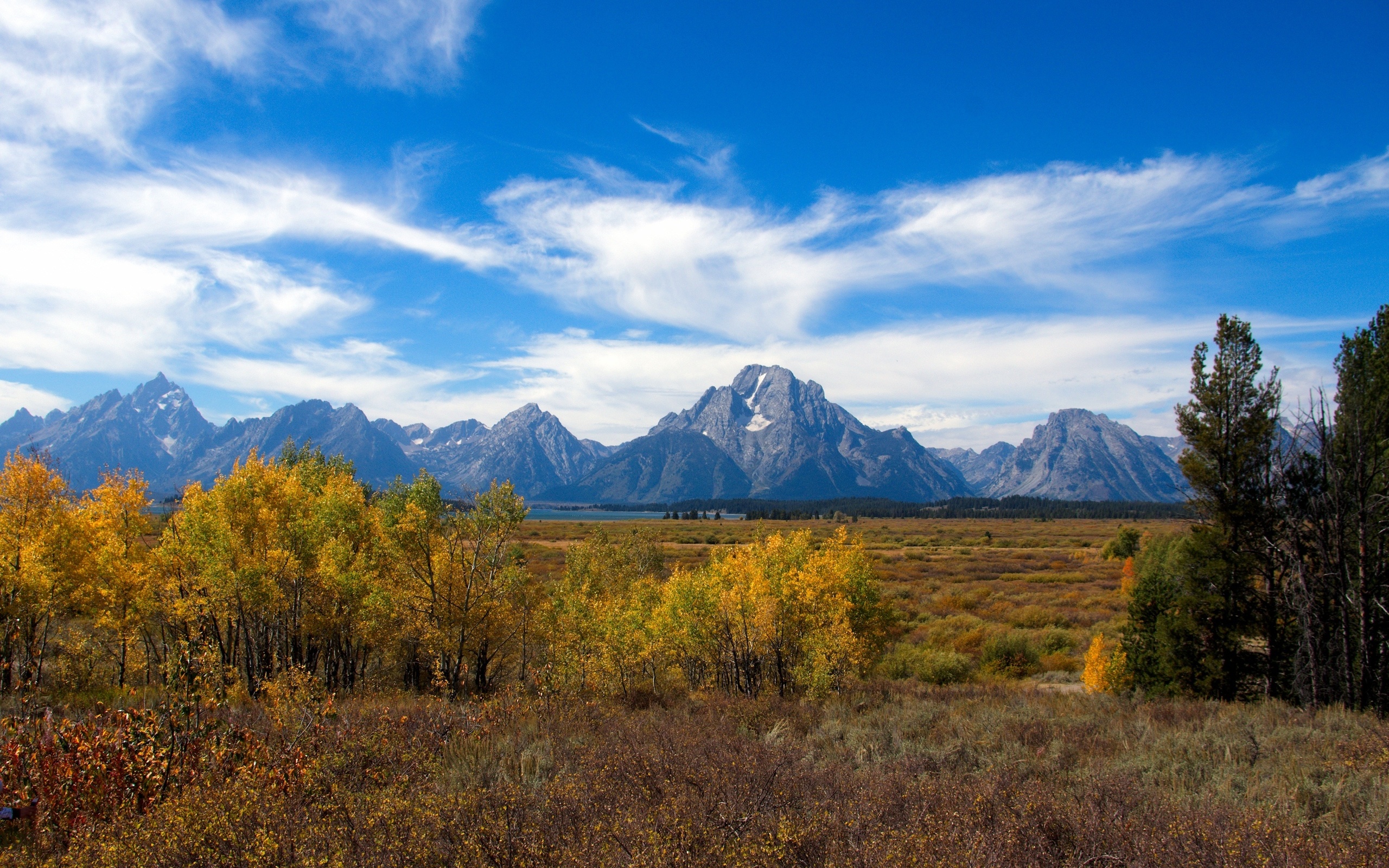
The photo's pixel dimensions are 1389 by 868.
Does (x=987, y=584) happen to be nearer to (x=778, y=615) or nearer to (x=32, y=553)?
(x=778, y=615)

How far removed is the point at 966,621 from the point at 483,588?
3239 cm

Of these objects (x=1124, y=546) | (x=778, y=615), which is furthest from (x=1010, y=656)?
(x=1124, y=546)

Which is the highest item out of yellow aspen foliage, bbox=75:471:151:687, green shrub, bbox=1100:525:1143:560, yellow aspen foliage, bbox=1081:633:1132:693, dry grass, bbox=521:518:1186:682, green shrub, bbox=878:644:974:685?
yellow aspen foliage, bbox=75:471:151:687

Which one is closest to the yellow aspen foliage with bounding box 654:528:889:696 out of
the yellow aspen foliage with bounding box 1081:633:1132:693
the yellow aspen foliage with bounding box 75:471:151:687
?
the yellow aspen foliage with bounding box 1081:633:1132:693

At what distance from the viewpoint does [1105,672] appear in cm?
2088

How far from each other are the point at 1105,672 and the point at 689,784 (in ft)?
67.9

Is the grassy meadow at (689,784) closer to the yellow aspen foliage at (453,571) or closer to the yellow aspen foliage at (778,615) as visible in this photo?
the yellow aspen foliage at (778,615)

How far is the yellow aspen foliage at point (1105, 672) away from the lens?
20.2 m

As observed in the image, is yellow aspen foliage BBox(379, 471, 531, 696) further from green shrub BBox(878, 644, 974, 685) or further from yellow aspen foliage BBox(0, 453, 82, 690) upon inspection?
green shrub BBox(878, 644, 974, 685)

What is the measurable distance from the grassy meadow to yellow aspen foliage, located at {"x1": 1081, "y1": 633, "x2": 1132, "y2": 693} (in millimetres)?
5837

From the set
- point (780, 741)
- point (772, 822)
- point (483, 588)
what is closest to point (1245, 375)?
point (780, 741)

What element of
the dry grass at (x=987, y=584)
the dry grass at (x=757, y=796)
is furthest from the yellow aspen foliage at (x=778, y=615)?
the dry grass at (x=757, y=796)

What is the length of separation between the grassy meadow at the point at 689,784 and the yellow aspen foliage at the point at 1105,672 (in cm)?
584

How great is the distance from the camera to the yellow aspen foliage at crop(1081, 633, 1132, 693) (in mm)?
20156
